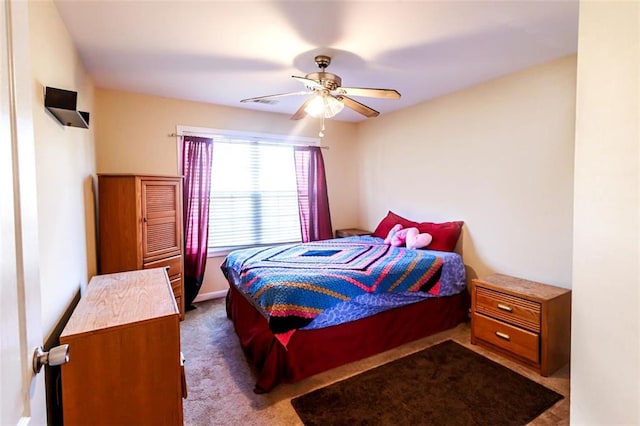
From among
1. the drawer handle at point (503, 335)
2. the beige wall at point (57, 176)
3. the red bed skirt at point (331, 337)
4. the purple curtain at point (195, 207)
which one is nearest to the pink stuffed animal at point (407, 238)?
A: the red bed skirt at point (331, 337)

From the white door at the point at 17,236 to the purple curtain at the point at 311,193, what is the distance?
11.9 ft

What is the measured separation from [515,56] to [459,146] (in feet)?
3.38

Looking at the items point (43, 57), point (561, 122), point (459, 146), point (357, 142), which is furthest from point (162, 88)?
point (561, 122)

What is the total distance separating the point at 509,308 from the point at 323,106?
2242 mm

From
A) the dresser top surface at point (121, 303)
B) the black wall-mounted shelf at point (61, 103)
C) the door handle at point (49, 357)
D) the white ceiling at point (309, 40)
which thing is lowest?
the dresser top surface at point (121, 303)

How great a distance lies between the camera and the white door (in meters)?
0.62

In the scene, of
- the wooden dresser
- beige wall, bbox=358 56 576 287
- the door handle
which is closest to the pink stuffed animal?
beige wall, bbox=358 56 576 287

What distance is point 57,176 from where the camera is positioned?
1688 mm

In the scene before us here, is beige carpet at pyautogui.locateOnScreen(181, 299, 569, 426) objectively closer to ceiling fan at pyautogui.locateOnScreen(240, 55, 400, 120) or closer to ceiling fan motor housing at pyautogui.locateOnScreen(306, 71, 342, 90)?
ceiling fan at pyautogui.locateOnScreen(240, 55, 400, 120)

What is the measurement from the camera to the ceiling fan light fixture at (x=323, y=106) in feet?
8.23

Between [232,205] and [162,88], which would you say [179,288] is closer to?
[232,205]

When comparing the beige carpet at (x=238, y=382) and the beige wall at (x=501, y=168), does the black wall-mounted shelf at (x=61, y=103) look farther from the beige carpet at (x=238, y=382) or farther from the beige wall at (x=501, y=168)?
the beige wall at (x=501, y=168)

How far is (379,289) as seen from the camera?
2566mm

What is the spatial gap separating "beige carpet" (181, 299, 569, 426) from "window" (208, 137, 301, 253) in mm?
1321
